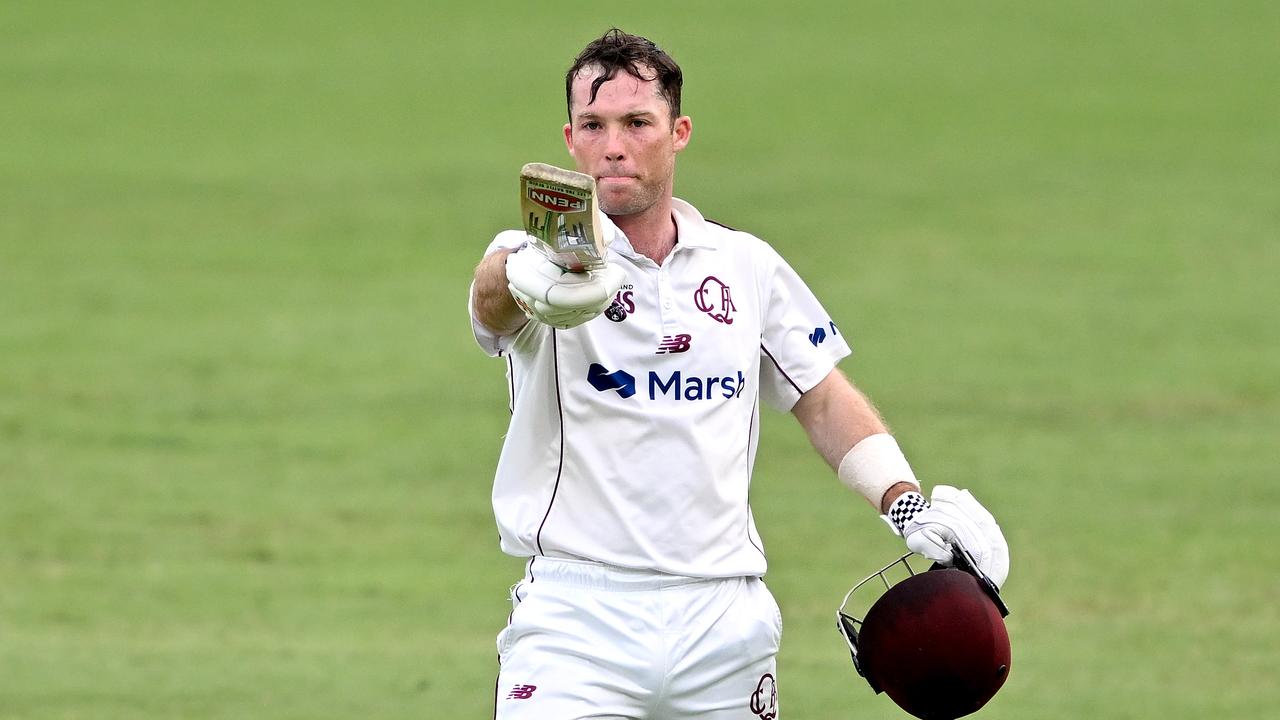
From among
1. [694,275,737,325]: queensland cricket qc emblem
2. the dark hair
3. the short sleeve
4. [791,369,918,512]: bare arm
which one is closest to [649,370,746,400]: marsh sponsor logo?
[694,275,737,325]: queensland cricket qc emblem

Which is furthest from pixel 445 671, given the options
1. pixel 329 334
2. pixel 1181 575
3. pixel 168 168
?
pixel 168 168

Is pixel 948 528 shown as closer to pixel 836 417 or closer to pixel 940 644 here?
pixel 940 644

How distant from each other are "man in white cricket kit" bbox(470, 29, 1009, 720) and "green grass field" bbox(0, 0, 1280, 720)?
13.4 ft

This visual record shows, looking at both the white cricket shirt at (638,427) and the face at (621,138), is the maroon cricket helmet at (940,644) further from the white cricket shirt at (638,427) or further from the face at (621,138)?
the face at (621,138)

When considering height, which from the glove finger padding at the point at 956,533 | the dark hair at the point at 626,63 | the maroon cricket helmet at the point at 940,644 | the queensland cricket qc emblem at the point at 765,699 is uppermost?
the dark hair at the point at 626,63

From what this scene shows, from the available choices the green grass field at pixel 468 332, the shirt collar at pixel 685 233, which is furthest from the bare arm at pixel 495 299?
the green grass field at pixel 468 332

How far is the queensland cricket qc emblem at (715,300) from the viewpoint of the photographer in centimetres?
541

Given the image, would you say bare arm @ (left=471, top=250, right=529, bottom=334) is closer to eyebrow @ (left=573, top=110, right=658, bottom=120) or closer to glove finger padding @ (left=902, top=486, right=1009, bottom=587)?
eyebrow @ (left=573, top=110, right=658, bottom=120)

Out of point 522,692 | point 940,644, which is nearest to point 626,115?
point 522,692

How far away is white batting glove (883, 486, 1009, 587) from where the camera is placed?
547cm

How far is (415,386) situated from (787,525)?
17.6 feet

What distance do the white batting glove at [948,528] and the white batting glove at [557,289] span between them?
123 cm

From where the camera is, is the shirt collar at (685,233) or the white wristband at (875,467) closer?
the shirt collar at (685,233)

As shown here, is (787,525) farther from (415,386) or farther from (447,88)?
(447,88)
